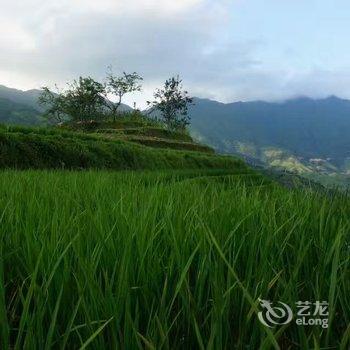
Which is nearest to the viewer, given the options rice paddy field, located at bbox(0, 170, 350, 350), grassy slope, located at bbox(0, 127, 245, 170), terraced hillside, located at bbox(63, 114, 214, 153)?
rice paddy field, located at bbox(0, 170, 350, 350)

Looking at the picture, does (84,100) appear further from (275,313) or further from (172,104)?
(275,313)

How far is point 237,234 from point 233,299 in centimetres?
74

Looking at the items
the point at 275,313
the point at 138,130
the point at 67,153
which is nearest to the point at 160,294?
the point at 275,313

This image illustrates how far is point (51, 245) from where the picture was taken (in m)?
1.65

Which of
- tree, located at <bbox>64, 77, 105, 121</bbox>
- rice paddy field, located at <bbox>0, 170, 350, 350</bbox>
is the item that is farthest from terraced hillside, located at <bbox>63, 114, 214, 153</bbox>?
rice paddy field, located at <bbox>0, 170, 350, 350</bbox>

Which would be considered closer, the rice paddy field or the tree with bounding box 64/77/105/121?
the rice paddy field

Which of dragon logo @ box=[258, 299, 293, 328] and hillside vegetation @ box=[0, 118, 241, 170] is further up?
dragon logo @ box=[258, 299, 293, 328]

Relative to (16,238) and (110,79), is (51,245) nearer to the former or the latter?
(16,238)
